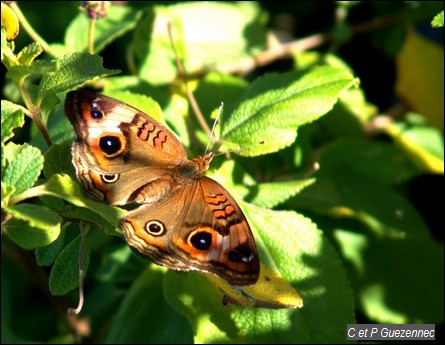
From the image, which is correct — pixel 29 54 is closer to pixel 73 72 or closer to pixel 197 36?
pixel 73 72

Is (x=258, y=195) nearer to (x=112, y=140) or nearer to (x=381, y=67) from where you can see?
(x=112, y=140)

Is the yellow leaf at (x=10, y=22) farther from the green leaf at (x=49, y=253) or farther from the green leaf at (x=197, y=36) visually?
the green leaf at (x=197, y=36)

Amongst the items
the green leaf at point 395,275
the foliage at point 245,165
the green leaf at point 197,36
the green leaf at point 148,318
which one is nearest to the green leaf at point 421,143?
the foliage at point 245,165

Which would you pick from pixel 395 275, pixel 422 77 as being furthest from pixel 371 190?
pixel 422 77

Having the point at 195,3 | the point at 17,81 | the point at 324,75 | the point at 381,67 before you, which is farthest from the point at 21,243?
the point at 381,67

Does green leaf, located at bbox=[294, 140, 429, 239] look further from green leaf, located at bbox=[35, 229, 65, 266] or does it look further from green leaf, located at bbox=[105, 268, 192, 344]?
green leaf, located at bbox=[35, 229, 65, 266]

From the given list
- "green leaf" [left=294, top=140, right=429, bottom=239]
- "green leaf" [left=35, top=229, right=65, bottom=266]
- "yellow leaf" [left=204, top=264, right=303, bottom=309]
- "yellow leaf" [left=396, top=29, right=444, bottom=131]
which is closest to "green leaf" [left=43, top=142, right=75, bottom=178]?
"green leaf" [left=35, top=229, right=65, bottom=266]
